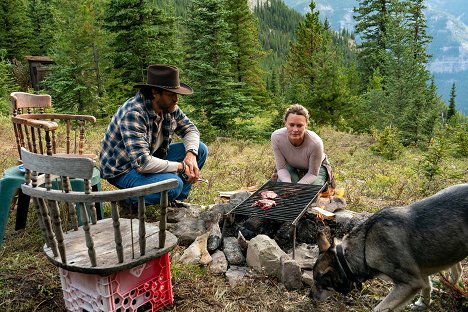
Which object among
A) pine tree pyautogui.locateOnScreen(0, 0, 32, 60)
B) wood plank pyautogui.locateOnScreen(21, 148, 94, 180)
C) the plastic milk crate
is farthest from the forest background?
pine tree pyautogui.locateOnScreen(0, 0, 32, 60)

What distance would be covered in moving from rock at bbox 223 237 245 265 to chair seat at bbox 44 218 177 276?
3.87ft

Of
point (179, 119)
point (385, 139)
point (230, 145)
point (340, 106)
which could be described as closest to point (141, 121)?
point (179, 119)

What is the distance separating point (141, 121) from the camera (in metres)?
4.73

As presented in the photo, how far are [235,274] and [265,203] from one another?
38.8 inches

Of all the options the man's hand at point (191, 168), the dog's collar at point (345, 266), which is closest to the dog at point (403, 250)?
the dog's collar at point (345, 266)

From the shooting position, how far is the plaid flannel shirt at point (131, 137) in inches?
183

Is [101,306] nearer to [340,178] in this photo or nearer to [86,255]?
[86,255]

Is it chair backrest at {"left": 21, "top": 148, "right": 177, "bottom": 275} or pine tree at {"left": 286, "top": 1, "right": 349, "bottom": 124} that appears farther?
pine tree at {"left": 286, "top": 1, "right": 349, "bottom": 124}

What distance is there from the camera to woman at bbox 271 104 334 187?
5484 millimetres

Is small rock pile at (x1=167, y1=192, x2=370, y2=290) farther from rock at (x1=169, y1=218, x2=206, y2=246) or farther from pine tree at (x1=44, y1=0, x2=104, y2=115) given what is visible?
pine tree at (x1=44, y1=0, x2=104, y2=115)

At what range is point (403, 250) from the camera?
3.39 meters

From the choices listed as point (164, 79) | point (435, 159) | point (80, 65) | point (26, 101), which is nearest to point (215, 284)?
point (164, 79)

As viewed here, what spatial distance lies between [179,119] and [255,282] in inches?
108

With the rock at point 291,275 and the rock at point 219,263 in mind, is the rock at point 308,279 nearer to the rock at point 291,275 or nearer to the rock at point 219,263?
the rock at point 291,275
